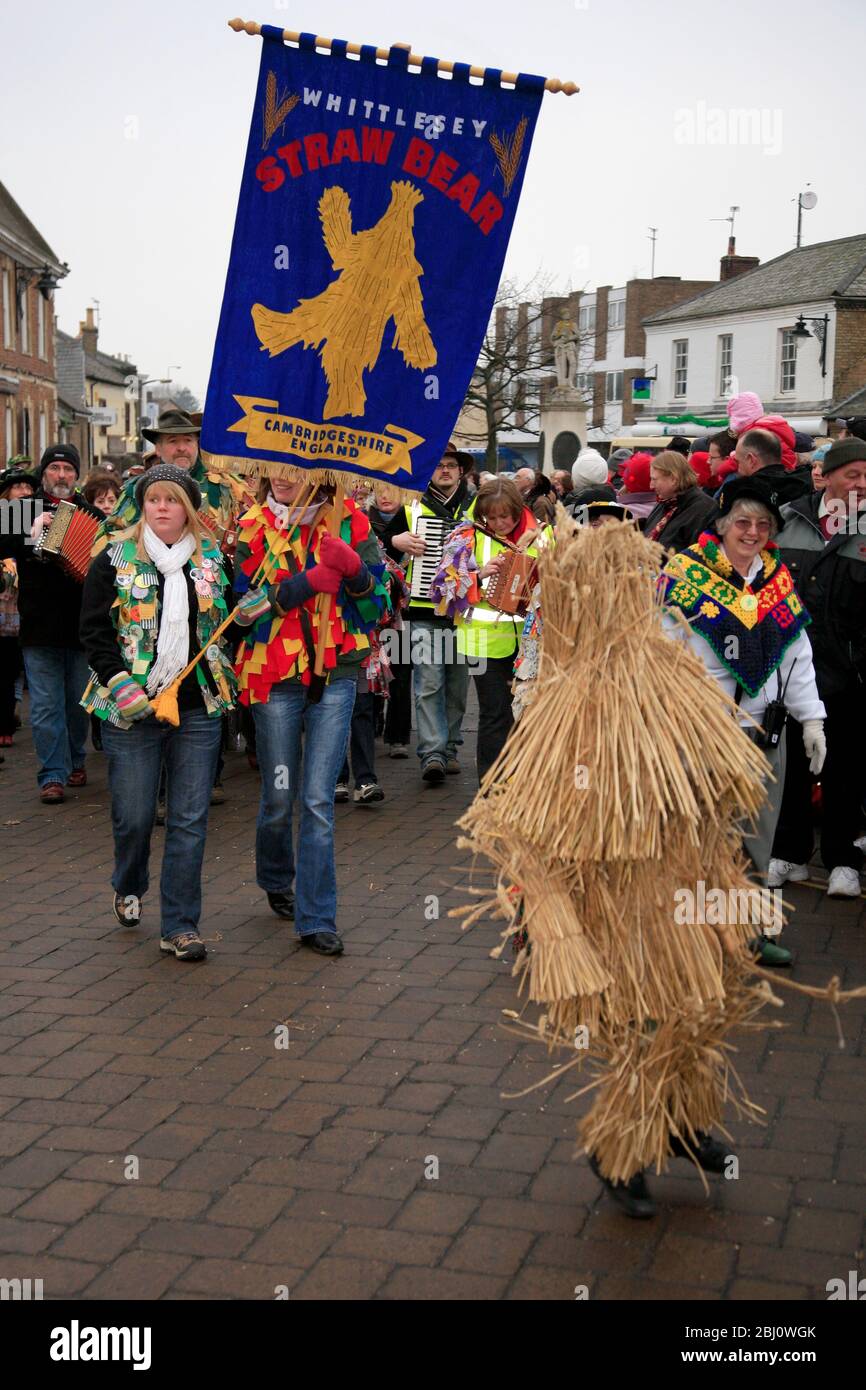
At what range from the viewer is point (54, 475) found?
391 inches

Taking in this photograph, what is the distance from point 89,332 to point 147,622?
301 ft

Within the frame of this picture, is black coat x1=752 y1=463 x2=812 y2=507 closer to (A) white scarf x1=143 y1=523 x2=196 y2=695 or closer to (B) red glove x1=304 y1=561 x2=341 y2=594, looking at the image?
(B) red glove x1=304 y1=561 x2=341 y2=594

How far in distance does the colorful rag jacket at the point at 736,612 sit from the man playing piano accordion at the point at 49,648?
500 centimetres

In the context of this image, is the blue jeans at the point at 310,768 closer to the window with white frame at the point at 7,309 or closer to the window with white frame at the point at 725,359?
the window with white frame at the point at 725,359

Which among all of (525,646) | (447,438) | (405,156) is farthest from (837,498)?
(405,156)

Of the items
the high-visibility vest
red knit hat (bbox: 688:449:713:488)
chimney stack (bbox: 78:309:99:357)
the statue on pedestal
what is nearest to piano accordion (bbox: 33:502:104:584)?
the high-visibility vest

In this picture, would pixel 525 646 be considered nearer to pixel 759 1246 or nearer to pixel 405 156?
pixel 405 156

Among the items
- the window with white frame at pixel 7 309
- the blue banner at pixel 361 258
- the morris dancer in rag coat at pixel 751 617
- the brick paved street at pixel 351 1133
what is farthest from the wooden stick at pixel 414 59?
the window with white frame at pixel 7 309

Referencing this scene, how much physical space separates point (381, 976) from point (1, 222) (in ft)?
140

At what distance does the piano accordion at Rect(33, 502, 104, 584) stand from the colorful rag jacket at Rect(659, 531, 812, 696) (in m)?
4.91

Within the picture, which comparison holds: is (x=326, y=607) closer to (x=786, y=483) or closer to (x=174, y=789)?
(x=174, y=789)

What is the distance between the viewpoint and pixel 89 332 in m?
92.6

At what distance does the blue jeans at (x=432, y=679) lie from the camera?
9.94 meters

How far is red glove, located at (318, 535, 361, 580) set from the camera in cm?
604
